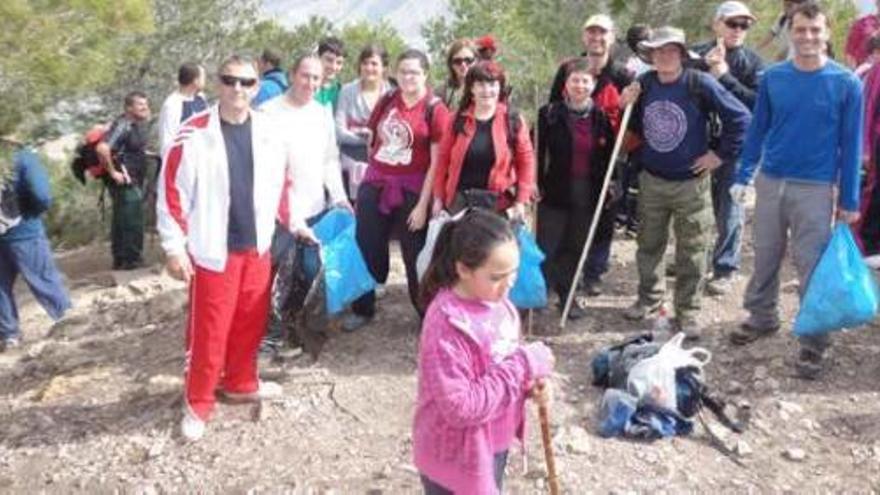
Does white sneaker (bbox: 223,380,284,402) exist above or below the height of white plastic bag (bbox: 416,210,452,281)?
below

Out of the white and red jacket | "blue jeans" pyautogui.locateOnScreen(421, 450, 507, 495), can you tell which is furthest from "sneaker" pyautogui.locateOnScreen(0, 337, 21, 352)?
"blue jeans" pyautogui.locateOnScreen(421, 450, 507, 495)

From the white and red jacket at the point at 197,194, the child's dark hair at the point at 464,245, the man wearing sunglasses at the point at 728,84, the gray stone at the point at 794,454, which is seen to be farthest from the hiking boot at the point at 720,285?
the child's dark hair at the point at 464,245

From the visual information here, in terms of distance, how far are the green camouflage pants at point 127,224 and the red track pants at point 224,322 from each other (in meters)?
4.29

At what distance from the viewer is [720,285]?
20.0 ft

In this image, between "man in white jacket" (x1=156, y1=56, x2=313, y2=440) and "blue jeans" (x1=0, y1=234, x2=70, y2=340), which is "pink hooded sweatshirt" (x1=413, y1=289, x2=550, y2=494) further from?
"blue jeans" (x1=0, y1=234, x2=70, y2=340)

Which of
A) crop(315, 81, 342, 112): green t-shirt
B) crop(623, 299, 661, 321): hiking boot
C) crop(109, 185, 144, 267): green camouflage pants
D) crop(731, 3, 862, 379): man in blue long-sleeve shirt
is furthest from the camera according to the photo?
crop(109, 185, 144, 267): green camouflage pants

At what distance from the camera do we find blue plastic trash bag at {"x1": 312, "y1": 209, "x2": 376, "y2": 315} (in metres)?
5.23

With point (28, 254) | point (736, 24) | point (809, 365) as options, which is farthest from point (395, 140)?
point (28, 254)

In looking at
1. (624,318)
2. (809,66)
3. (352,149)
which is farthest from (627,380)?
(352,149)

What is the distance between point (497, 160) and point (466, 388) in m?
2.61

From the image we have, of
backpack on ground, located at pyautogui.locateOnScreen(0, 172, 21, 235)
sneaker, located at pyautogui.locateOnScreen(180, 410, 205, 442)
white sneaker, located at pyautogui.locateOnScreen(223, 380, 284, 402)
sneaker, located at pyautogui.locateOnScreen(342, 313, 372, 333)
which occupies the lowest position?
sneaker, located at pyautogui.locateOnScreen(180, 410, 205, 442)

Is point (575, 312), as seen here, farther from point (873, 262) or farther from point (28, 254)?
point (28, 254)

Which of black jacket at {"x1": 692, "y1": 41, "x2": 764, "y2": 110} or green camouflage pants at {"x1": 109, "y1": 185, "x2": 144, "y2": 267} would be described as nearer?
black jacket at {"x1": 692, "y1": 41, "x2": 764, "y2": 110}

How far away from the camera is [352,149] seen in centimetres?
632
